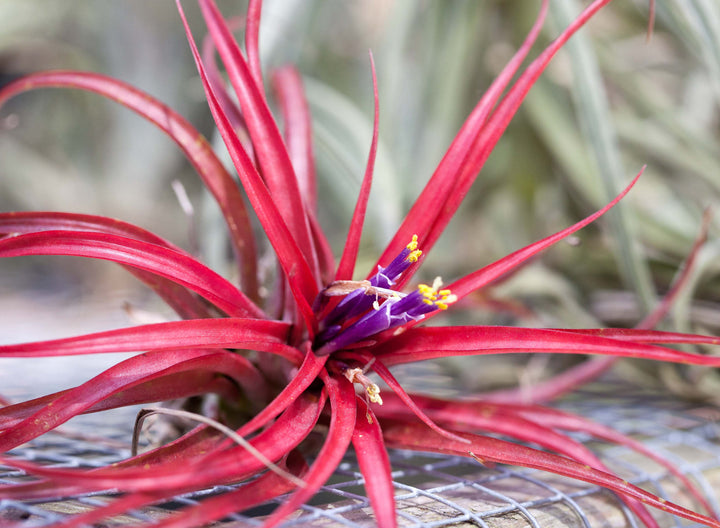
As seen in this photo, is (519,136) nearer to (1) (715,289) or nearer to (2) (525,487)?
(1) (715,289)

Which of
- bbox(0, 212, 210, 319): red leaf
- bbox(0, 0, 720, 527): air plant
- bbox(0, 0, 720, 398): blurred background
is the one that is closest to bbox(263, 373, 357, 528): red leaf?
bbox(0, 0, 720, 527): air plant

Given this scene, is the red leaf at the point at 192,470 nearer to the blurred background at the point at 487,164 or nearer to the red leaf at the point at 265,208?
the red leaf at the point at 265,208

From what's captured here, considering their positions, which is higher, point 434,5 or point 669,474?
point 434,5

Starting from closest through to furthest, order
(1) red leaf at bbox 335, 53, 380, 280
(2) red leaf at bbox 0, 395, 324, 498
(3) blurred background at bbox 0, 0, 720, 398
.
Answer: (2) red leaf at bbox 0, 395, 324, 498, (1) red leaf at bbox 335, 53, 380, 280, (3) blurred background at bbox 0, 0, 720, 398

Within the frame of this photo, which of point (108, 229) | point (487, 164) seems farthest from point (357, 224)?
point (487, 164)

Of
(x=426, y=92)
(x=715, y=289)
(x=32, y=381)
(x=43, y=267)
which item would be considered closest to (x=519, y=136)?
(x=426, y=92)

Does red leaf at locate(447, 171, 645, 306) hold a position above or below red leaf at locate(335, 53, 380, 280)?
below

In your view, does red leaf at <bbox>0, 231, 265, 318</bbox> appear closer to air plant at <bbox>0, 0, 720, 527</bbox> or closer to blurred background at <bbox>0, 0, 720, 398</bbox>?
air plant at <bbox>0, 0, 720, 527</bbox>

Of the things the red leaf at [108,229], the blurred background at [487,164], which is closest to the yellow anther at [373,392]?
the red leaf at [108,229]
